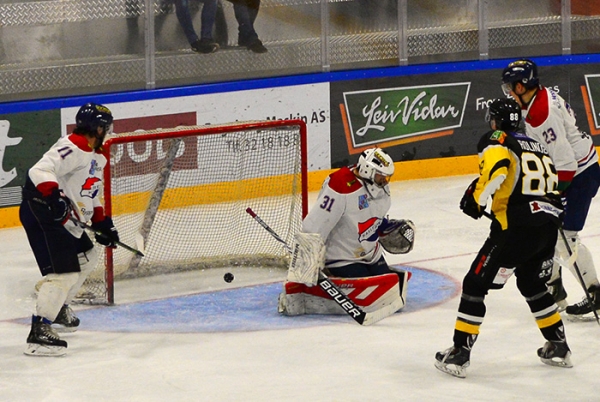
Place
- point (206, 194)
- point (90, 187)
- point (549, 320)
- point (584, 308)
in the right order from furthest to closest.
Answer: point (206, 194), point (584, 308), point (90, 187), point (549, 320)

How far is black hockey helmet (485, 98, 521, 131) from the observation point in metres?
4.70

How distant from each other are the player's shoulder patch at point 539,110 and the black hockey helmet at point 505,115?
0.67 m

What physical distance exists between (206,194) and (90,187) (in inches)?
68.5

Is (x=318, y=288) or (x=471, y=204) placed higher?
(x=471, y=204)

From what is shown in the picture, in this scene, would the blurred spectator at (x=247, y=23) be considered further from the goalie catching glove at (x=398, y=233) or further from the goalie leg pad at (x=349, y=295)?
the goalie leg pad at (x=349, y=295)

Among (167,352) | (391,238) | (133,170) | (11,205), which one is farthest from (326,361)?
(11,205)

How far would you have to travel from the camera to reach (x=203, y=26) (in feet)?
28.3

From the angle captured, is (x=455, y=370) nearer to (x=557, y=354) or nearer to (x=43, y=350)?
(x=557, y=354)

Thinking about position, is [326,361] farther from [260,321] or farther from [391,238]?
[391,238]

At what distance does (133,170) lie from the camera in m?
6.52

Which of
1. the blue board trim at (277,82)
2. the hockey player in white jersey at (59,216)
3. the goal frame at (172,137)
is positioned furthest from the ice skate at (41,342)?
the blue board trim at (277,82)

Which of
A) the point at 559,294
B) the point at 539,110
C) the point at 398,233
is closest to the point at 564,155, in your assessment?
the point at 539,110

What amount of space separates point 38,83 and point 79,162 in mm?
2973

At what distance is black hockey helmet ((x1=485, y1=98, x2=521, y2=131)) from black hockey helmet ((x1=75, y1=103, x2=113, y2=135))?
1.74m
